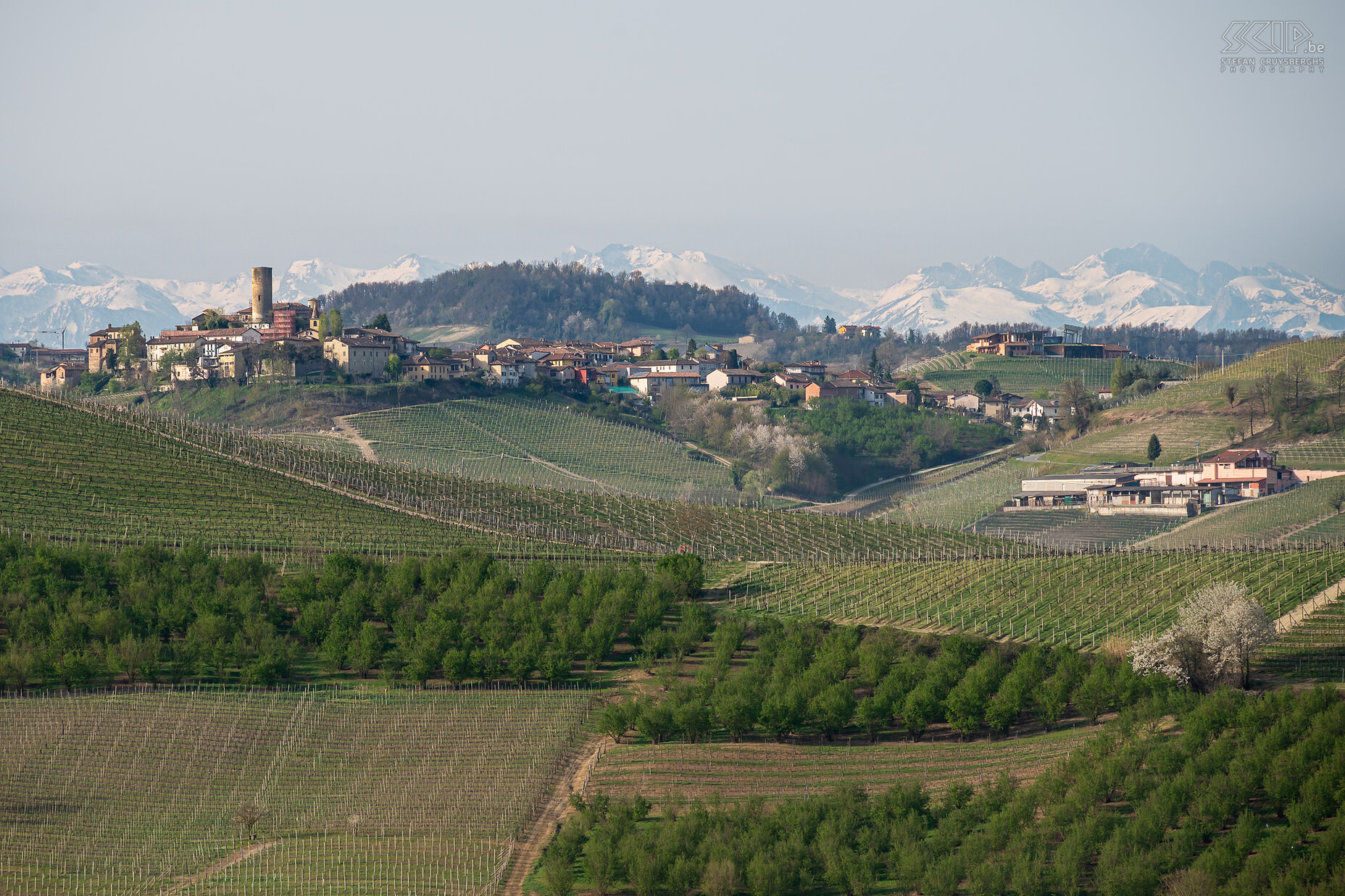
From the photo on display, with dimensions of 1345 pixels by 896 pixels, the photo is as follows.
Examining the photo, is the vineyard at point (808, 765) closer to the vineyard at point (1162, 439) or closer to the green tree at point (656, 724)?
the green tree at point (656, 724)

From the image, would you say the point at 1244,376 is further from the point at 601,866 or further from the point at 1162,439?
the point at 601,866

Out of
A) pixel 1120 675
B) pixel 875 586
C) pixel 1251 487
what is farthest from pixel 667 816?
pixel 1251 487

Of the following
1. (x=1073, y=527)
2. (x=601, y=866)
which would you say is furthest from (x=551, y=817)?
(x=1073, y=527)

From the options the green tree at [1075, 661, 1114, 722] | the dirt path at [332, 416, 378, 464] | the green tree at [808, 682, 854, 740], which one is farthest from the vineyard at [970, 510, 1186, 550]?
the dirt path at [332, 416, 378, 464]

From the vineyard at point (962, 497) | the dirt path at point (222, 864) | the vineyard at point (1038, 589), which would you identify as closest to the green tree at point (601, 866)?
the dirt path at point (222, 864)

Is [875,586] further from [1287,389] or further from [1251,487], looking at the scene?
[1287,389]
